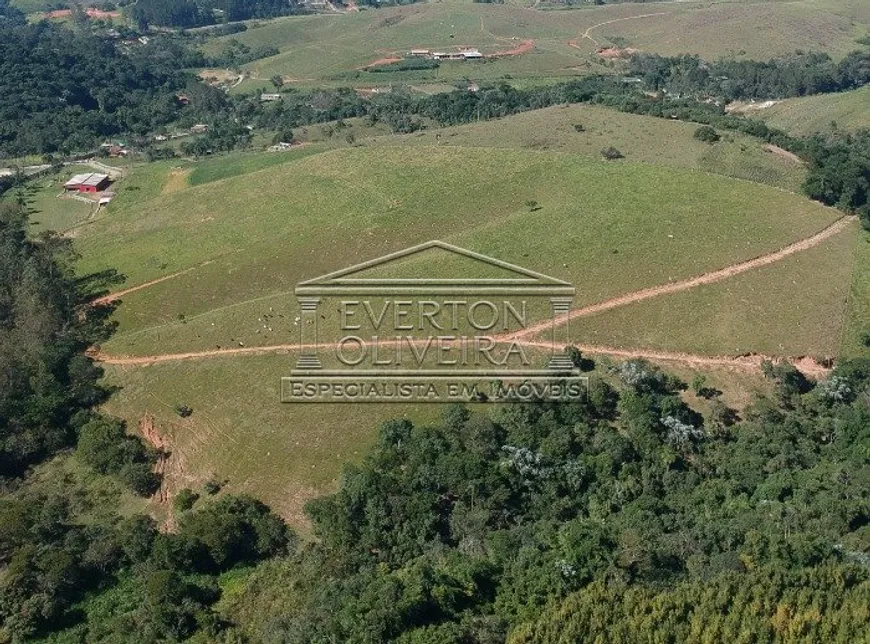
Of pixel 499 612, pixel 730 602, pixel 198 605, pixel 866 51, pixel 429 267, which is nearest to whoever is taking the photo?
pixel 730 602

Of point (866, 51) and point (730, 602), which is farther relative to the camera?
point (866, 51)

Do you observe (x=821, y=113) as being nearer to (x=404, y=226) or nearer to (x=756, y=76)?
(x=756, y=76)

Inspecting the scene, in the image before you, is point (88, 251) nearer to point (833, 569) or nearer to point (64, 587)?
point (64, 587)

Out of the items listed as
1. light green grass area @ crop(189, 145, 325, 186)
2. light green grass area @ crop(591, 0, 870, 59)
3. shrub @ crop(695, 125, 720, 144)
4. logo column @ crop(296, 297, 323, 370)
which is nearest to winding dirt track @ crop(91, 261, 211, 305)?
logo column @ crop(296, 297, 323, 370)

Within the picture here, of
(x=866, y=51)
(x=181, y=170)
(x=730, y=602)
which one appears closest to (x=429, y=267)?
(x=730, y=602)

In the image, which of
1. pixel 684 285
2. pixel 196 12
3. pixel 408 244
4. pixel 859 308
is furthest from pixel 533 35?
pixel 859 308

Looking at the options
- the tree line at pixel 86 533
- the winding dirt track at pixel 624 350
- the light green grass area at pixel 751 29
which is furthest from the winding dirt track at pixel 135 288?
the light green grass area at pixel 751 29

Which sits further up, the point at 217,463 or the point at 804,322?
the point at 804,322
